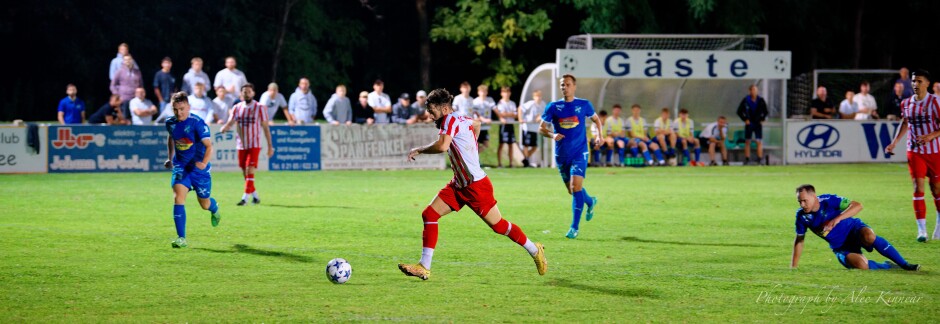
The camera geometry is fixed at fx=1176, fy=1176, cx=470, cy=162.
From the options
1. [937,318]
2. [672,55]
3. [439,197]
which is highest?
[672,55]

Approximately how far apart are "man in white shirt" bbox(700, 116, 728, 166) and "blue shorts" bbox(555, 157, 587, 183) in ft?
49.2

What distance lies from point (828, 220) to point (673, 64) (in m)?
17.4

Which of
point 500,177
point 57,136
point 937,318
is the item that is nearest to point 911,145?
point 937,318

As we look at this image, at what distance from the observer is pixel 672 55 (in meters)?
26.9

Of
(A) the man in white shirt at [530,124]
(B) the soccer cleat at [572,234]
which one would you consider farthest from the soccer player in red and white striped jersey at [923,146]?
(A) the man in white shirt at [530,124]

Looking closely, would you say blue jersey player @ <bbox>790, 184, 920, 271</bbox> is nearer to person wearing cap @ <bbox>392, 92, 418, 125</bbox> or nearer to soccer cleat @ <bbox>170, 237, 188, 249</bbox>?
soccer cleat @ <bbox>170, 237, 188, 249</bbox>

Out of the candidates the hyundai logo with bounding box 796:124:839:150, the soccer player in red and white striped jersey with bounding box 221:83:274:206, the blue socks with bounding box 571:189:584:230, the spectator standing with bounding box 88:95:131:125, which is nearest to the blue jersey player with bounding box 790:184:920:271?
the blue socks with bounding box 571:189:584:230

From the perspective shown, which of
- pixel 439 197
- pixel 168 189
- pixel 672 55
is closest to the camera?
pixel 439 197

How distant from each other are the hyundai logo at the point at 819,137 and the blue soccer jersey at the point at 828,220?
1874 cm

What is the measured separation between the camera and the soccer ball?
30.7 feet

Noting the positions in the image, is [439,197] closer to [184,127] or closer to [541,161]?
[184,127]

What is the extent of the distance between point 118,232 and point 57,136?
11731 mm

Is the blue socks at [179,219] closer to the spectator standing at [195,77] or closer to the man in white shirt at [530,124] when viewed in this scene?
the spectator standing at [195,77]

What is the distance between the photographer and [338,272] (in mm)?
9344
